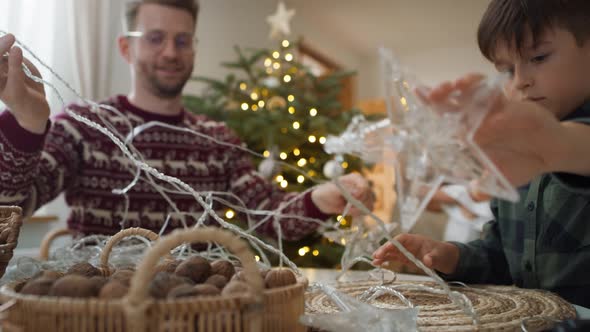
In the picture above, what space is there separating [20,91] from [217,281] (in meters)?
0.50

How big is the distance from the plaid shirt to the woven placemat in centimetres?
15

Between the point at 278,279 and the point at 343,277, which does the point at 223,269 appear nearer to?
the point at 278,279

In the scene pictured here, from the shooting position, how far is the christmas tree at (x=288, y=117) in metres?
1.78

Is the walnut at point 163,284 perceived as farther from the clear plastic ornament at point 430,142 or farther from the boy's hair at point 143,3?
the boy's hair at point 143,3

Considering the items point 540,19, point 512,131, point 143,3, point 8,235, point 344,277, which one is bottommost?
point 344,277

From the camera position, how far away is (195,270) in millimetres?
444

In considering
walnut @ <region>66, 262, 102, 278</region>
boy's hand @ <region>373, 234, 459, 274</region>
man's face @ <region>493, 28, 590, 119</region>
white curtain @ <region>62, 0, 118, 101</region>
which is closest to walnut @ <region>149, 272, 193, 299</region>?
walnut @ <region>66, 262, 102, 278</region>

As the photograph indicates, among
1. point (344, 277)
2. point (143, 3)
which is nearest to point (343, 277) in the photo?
point (344, 277)

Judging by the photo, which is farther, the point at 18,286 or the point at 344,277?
the point at 344,277

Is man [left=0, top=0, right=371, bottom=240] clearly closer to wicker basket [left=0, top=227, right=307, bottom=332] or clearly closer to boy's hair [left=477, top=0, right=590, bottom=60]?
boy's hair [left=477, top=0, right=590, bottom=60]

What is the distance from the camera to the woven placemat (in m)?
0.47

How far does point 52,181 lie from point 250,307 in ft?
3.07

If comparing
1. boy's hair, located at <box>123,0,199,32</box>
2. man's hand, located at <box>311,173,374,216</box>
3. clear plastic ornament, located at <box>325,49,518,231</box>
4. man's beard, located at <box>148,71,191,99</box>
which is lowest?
man's hand, located at <box>311,173,374,216</box>

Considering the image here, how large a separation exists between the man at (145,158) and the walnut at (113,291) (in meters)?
0.53
